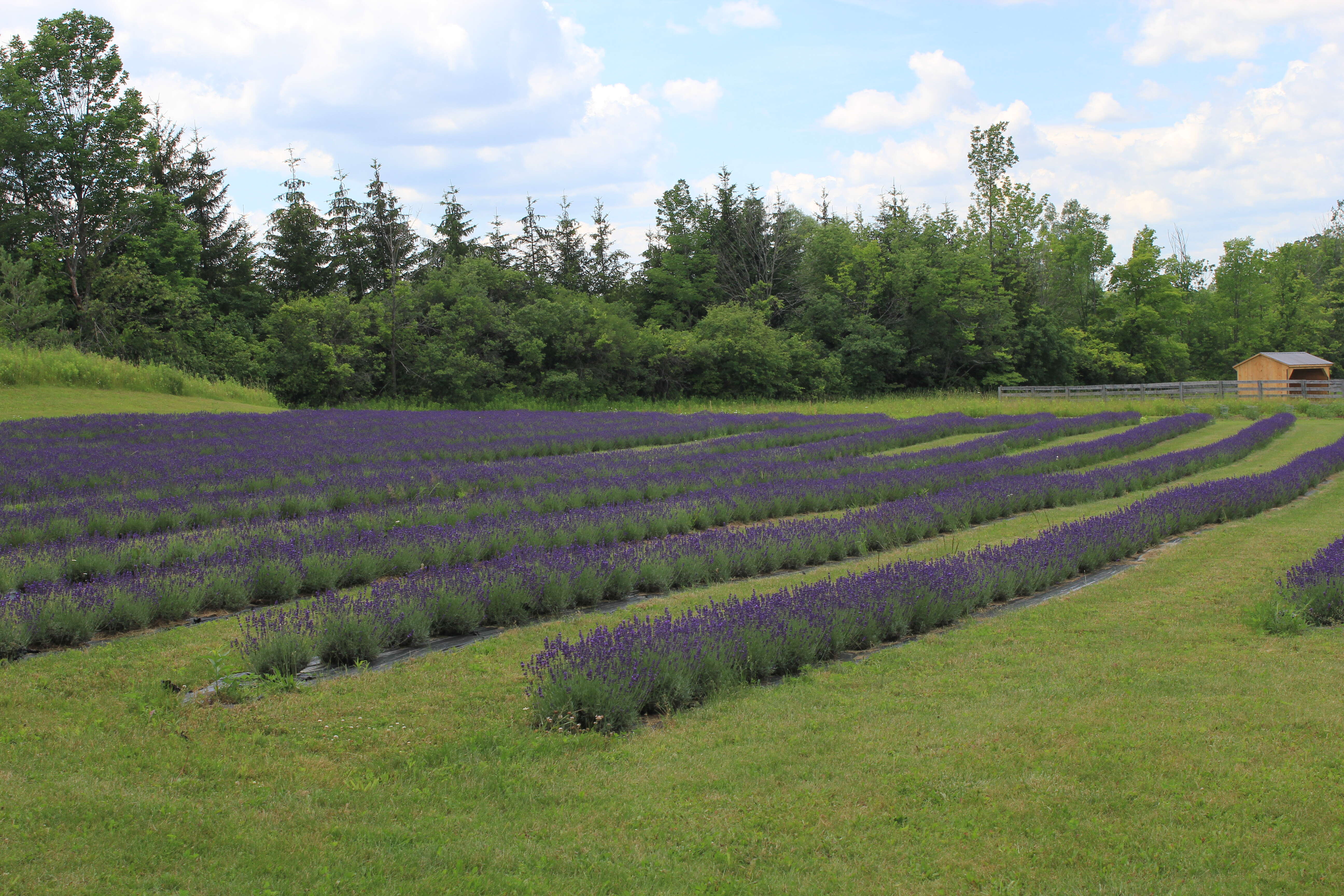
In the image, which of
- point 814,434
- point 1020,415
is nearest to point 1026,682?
point 814,434

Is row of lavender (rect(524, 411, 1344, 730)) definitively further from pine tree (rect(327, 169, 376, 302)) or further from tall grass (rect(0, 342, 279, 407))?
pine tree (rect(327, 169, 376, 302))

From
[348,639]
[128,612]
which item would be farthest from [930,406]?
[128,612]

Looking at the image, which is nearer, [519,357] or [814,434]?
[814,434]

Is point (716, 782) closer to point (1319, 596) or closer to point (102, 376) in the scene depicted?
point (1319, 596)

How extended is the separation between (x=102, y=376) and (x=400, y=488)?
67.5 feet

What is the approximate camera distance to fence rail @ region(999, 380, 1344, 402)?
39.9 metres

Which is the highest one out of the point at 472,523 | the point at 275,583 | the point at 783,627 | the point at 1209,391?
the point at 1209,391

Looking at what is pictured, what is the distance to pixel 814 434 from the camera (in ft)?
84.6

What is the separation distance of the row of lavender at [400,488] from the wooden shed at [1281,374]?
27004 mm

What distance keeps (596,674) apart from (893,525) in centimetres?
730

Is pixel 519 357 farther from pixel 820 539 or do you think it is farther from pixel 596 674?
pixel 596 674

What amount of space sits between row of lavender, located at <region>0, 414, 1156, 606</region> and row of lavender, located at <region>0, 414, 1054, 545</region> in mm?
771

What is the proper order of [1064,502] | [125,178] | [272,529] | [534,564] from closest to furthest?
[534,564] → [272,529] → [1064,502] → [125,178]

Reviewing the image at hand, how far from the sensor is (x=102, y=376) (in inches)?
1112
